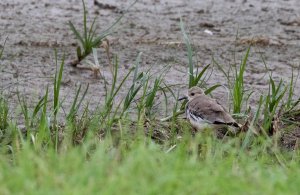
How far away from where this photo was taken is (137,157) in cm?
522

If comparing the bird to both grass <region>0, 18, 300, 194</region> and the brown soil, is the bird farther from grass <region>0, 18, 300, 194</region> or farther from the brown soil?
the brown soil

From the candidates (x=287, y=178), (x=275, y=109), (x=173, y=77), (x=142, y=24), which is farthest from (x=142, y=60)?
(x=287, y=178)

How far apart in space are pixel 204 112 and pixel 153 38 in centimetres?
253

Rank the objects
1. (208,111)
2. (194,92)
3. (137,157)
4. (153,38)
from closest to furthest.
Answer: (137,157)
(208,111)
(194,92)
(153,38)

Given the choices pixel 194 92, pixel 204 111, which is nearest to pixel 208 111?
pixel 204 111

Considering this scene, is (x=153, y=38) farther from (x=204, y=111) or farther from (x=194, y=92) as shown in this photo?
(x=204, y=111)

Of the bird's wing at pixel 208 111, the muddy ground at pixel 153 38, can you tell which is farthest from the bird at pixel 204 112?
the muddy ground at pixel 153 38

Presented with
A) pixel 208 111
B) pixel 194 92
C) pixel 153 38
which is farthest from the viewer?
pixel 153 38

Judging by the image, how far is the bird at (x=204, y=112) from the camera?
743cm

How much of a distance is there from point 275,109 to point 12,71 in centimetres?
242

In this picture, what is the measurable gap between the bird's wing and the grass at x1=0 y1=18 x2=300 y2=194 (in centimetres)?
13

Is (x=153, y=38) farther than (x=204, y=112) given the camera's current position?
Yes

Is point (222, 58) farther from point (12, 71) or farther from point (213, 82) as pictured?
point (12, 71)

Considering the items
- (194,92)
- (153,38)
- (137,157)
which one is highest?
(137,157)
